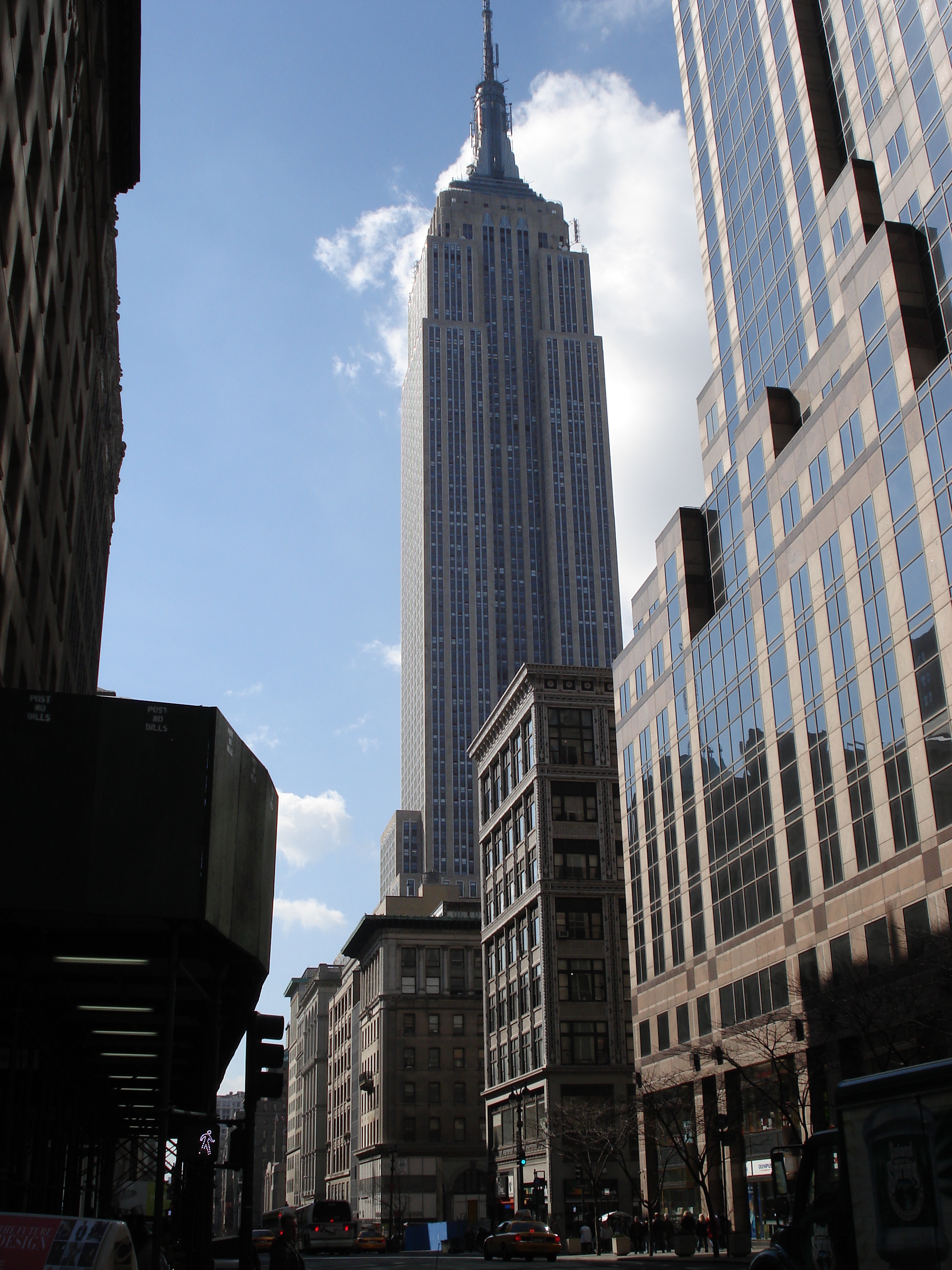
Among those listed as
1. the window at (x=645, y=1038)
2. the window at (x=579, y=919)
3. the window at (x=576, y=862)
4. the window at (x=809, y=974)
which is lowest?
the window at (x=645, y=1038)

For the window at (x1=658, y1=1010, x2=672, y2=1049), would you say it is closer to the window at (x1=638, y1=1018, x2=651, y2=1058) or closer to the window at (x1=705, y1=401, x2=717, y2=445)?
the window at (x1=638, y1=1018, x2=651, y2=1058)

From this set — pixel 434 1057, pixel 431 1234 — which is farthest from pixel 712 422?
pixel 434 1057

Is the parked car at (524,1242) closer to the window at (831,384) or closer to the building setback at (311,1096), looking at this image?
the window at (831,384)

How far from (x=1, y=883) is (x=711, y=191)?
6081cm

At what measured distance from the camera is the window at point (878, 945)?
40125 millimetres

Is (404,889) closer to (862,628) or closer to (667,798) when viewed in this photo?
(667,798)

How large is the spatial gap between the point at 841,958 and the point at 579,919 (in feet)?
126

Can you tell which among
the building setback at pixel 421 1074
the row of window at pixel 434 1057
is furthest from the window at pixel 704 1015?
the row of window at pixel 434 1057

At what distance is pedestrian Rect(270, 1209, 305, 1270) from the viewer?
15.1 metres

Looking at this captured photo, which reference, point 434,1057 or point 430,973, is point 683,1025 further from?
point 430,973

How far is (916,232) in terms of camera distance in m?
44.6

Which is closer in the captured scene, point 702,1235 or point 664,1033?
point 702,1235

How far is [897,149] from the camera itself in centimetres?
4712

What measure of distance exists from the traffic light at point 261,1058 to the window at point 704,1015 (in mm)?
42434
